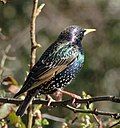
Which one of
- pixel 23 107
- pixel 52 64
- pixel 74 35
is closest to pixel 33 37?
pixel 23 107

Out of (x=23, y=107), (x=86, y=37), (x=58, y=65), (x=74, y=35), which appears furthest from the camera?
(x=86, y=37)

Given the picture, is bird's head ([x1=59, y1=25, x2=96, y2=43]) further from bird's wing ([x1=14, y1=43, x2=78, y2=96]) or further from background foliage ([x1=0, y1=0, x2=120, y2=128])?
background foliage ([x1=0, y1=0, x2=120, y2=128])

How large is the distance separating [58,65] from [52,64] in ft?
0.13

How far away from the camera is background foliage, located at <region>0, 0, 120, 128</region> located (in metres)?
8.42

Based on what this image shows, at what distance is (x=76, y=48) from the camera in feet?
13.4

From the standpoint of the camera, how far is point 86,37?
9.15 m

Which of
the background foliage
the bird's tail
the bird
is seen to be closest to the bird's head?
the bird

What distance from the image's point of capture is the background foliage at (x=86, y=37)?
27.6ft

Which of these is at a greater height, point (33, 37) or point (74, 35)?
point (74, 35)

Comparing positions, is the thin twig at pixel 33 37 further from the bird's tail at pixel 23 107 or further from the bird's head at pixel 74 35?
A: the bird's head at pixel 74 35

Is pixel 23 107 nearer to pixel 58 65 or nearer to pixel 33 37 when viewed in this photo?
pixel 33 37

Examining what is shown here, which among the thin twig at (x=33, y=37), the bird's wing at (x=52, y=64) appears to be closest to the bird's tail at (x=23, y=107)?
the thin twig at (x=33, y=37)

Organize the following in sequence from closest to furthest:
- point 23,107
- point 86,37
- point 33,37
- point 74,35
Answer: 1. point 33,37
2. point 23,107
3. point 74,35
4. point 86,37

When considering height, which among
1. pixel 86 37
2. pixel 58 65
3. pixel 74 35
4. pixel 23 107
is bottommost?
pixel 23 107
